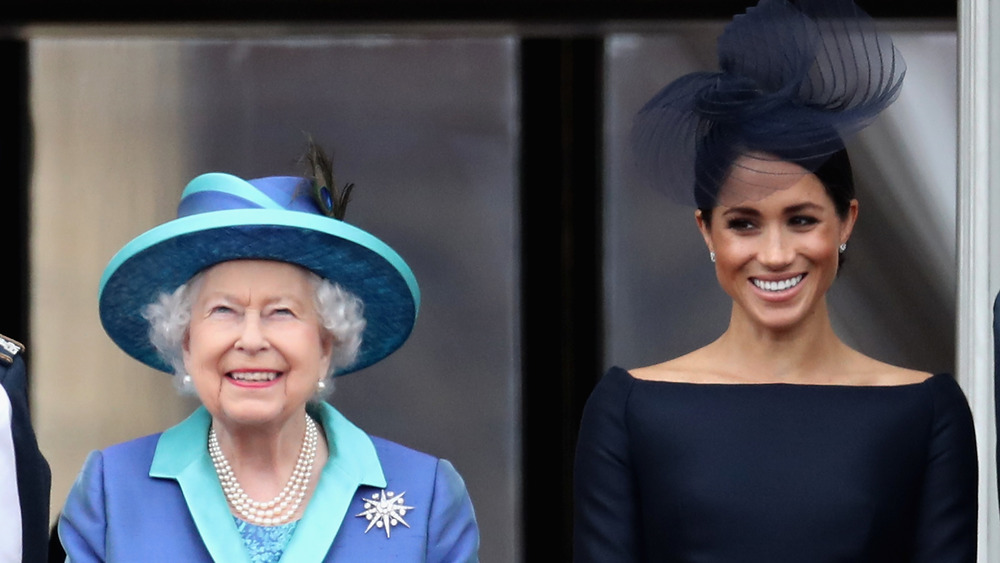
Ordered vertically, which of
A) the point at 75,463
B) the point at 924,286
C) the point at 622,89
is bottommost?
the point at 75,463

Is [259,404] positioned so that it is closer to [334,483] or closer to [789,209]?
[334,483]

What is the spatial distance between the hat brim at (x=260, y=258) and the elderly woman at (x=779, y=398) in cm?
48

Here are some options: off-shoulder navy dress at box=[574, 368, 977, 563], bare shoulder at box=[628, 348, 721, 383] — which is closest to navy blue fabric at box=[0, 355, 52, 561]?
off-shoulder navy dress at box=[574, 368, 977, 563]

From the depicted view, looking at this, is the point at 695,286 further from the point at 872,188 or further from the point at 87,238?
the point at 87,238

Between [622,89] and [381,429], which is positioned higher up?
[622,89]

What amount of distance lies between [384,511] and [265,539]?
0.24 meters

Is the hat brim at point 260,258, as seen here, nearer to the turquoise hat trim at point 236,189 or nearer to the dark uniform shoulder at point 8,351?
the turquoise hat trim at point 236,189

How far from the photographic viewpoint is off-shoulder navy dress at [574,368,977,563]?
12.0ft

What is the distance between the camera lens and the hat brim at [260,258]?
352 cm

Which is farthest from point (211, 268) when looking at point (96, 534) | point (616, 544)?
point (616, 544)

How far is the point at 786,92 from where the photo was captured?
3736 millimetres

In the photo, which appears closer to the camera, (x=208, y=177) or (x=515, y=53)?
(x=208, y=177)

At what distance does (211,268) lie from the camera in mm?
3598

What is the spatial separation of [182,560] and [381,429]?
1.83 meters
